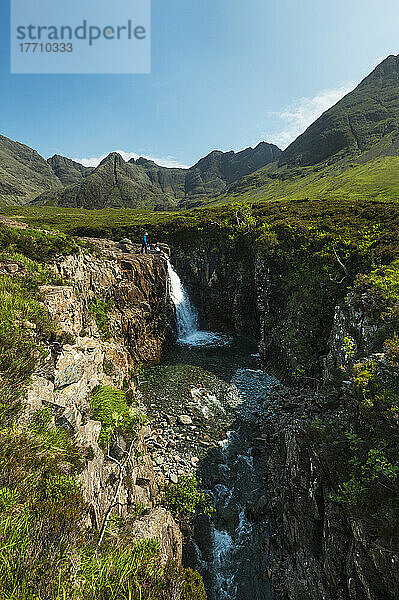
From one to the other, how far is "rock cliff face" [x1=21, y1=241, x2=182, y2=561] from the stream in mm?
1745

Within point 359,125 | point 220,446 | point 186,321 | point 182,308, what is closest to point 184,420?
point 220,446

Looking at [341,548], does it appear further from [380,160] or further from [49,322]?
[380,160]

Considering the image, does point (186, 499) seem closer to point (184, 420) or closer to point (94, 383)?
point (184, 420)

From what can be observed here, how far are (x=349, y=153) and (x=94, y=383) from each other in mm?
143177

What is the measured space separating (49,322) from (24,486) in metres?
6.26

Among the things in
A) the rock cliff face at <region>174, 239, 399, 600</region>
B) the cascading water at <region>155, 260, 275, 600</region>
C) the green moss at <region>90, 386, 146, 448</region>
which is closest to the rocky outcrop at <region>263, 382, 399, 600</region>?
the rock cliff face at <region>174, 239, 399, 600</region>

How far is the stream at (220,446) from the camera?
10.0 meters

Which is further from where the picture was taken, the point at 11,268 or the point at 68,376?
the point at 11,268

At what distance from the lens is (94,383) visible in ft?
34.3

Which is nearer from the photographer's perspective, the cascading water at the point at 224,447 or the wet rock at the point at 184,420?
the cascading water at the point at 224,447

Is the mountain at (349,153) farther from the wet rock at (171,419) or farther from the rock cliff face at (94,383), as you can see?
the wet rock at (171,419)

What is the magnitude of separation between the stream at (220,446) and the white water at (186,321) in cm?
140

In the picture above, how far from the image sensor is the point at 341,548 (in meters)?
7.31

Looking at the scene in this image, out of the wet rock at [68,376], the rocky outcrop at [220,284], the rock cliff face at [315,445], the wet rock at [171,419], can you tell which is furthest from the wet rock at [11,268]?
the rocky outcrop at [220,284]
